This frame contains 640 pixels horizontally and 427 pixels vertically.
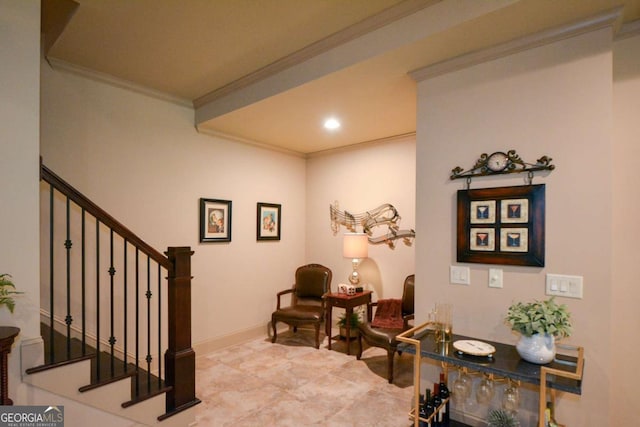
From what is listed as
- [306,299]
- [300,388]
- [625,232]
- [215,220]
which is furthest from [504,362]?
[215,220]

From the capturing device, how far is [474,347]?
80.0 inches

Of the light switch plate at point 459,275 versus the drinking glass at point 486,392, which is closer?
the drinking glass at point 486,392

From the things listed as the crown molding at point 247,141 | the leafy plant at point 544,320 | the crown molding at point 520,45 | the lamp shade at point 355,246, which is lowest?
the leafy plant at point 544,320

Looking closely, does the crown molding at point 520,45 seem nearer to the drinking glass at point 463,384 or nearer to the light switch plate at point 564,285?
the light switch plate at point 564,285

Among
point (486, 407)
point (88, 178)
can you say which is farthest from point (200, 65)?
point (486, 407)

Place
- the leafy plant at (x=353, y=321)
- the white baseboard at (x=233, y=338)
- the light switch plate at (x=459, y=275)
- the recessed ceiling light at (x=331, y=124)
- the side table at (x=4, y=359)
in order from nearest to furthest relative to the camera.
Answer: the side table at (x=4, y=359), the light switch plate at (x=459, y=275), the recessed ceiling light at (x=331, y=124), the white baseboard at (x=233, y=338), the leafy plant at (x=353, y=321)

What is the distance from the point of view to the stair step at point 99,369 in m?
2.04

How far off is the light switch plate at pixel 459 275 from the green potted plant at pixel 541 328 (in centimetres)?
49

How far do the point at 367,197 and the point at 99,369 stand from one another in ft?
11.4

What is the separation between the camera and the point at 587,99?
6.44 ft

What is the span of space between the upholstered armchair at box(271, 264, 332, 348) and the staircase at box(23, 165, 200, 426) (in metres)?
1.43

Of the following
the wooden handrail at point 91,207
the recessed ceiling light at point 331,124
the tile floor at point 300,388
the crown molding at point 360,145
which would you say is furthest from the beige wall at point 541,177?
the wooden handrail at point 91,207

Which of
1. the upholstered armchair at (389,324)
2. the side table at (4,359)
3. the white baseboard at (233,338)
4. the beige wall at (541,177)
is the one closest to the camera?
the side table at (4,359)

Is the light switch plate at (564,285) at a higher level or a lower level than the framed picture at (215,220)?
lower
